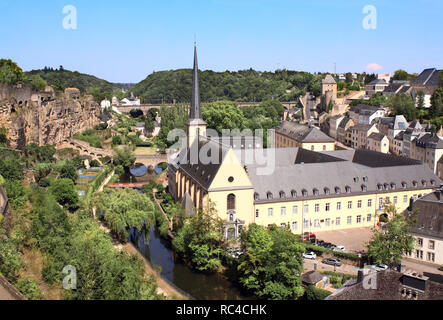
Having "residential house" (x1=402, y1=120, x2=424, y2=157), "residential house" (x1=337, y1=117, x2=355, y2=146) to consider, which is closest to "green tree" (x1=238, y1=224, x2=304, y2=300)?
"residential house" (x1=402, y1=120, x2=424, y2=157)

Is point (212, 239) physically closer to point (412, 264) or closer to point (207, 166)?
point (207, 166)

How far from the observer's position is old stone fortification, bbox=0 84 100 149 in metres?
54.2

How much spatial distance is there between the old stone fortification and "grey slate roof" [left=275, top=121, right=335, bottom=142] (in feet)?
125

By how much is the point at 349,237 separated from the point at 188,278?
51.0 feet

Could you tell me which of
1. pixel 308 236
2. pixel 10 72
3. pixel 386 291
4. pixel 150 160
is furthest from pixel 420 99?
pixel 10 72

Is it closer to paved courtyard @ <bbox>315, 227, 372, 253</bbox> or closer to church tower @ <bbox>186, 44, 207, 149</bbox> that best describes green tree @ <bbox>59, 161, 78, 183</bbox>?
church tower @ <bbox>186, 44, 207, 149</bbox>

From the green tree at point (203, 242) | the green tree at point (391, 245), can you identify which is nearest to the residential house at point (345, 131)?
the green tree at point (391, 245)

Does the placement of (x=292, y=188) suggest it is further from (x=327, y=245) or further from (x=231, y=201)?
→ (x=231, y=201)

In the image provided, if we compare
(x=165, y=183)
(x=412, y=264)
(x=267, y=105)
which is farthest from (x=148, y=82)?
(x=412, y=264)

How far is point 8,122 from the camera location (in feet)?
175

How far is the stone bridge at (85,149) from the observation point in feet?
235

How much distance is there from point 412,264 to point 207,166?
18374mm

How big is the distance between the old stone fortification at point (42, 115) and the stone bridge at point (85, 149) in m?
1.43

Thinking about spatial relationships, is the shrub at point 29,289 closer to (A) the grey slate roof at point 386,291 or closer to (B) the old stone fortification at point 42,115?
(A) the grey slate roof at point 386,291
